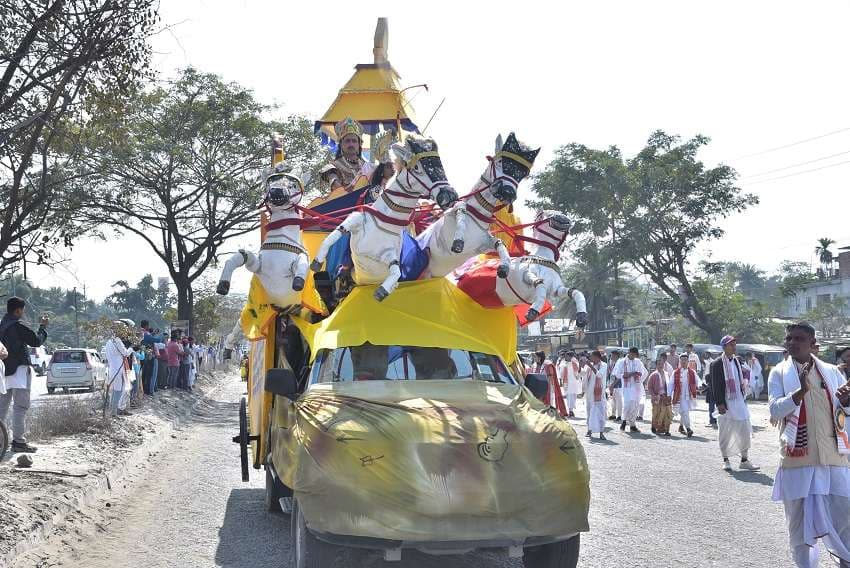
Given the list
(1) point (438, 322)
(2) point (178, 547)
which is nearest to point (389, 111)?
(1) point (438, 322)

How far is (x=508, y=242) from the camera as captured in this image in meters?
8.65

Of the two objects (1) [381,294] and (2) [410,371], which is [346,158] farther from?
(2) [410,371]

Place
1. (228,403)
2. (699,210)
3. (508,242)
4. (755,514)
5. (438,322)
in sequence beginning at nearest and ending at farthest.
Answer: (438,322)
(508,242)
(755,514)
(228,403)
(699,210)

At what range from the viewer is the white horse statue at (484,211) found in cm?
716

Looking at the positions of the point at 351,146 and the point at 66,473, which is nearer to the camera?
the point at 66,473

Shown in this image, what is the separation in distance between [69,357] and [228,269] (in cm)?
2370

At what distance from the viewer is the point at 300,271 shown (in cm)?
819

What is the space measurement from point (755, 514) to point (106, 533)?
6.42 metres

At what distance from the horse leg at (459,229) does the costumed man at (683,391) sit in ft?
42.3

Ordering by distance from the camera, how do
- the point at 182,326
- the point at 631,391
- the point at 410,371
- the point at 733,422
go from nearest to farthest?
the point at 410,371
the point at 733,422
the point at 631,391
the point at 182,326

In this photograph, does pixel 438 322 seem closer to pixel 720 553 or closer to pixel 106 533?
pixel 720 553

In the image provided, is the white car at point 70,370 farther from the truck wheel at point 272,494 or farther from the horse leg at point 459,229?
the horse leg at point 459,229

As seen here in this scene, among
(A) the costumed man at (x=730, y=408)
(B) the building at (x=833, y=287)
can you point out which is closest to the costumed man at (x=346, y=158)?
(A) the costumed man at (x=730, y=408)

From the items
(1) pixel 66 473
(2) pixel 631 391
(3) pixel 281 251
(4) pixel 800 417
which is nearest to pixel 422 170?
(3) pixel 281 251
